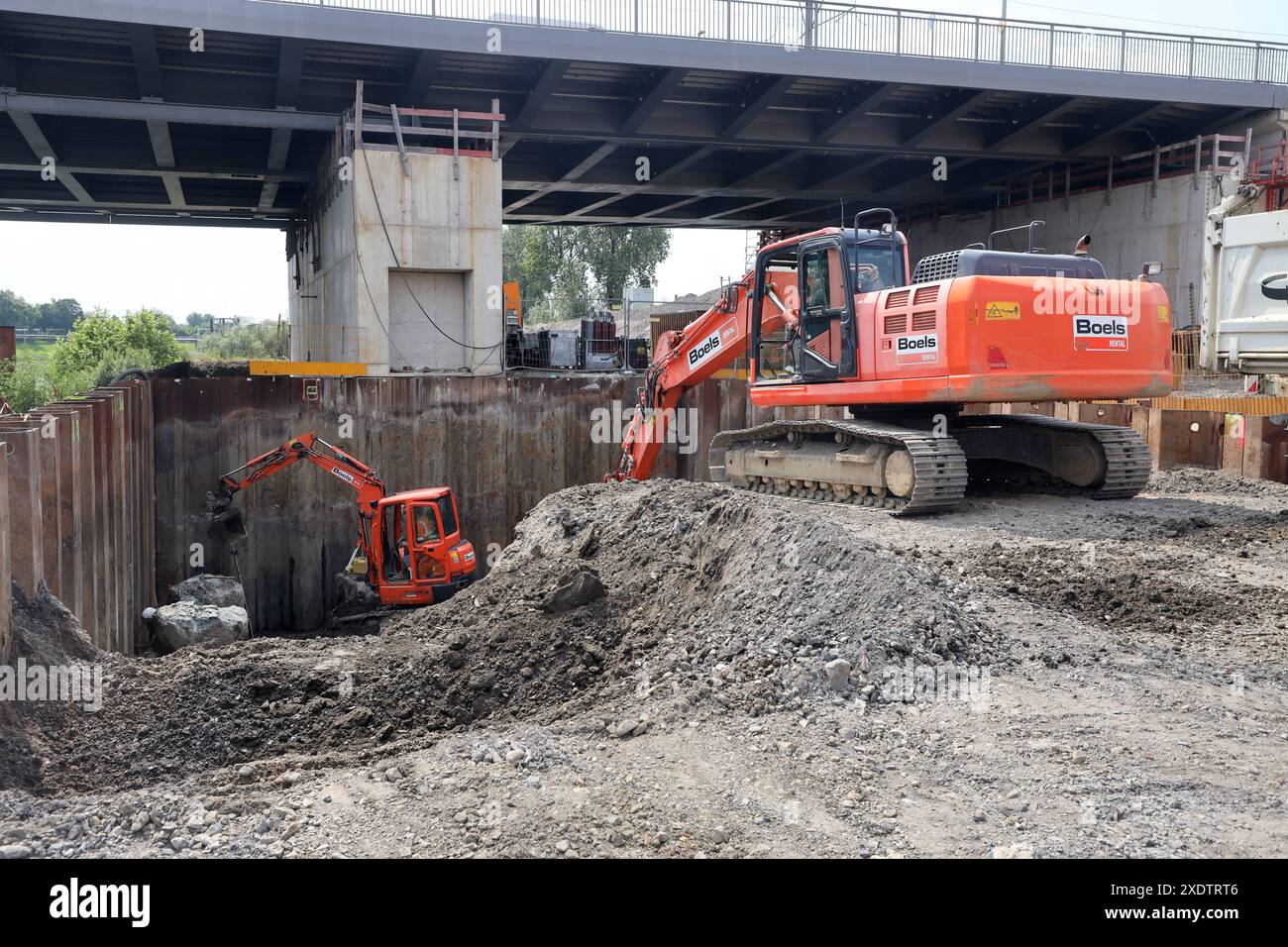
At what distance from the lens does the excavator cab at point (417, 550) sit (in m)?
15.2

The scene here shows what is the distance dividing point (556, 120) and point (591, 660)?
64.3 ft

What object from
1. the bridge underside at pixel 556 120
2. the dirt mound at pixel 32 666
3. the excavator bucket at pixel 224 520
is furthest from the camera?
the bridge underside at pixel 556 120

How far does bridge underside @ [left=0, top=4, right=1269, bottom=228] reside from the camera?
71.7ft

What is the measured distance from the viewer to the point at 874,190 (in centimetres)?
3288

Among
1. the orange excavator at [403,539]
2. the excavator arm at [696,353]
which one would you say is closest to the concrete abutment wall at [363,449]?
the orange excavator at [403,539]

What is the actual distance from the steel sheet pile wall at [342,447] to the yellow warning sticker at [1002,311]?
969cm

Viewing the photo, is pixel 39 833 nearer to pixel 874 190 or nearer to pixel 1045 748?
pixel 1045 748

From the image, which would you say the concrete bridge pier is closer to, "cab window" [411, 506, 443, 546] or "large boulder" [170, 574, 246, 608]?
"large boulder" [170, 574, 246, 608]

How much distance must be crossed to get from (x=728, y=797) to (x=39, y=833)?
3.06 metres

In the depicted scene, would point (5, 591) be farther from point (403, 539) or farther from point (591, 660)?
point (403, 539)

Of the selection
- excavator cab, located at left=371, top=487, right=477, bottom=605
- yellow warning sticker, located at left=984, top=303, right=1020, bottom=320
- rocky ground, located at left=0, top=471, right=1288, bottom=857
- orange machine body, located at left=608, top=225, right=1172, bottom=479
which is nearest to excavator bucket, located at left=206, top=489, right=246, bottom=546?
excavator cab, located at left=371, top=487, right=477, bottom=605

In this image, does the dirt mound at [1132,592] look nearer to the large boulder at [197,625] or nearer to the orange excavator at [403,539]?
the orange excavator at [403,539]

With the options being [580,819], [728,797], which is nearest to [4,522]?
[580,819]
